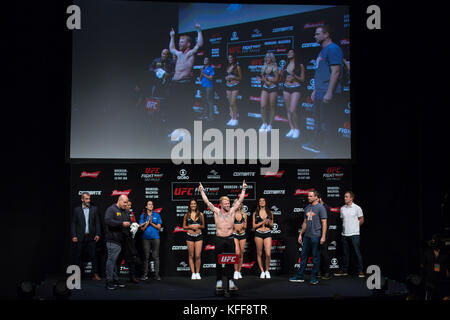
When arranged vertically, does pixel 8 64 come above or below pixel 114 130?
above

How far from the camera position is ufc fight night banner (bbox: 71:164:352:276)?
10.1 metres

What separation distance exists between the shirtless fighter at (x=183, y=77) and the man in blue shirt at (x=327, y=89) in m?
2.41

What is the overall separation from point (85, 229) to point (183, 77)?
11.3 ft

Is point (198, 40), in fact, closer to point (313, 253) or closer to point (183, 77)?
point (183, 77)

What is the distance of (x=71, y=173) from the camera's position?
32.7ft

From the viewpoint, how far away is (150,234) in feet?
31.6

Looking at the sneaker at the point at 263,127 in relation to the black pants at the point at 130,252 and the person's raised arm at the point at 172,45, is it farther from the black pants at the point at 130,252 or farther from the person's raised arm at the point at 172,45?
the black pants at the point at 130,252

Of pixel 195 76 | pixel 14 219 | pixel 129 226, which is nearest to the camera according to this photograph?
pixel 129 226

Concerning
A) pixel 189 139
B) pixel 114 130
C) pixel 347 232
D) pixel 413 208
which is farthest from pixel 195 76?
pixel 413 208

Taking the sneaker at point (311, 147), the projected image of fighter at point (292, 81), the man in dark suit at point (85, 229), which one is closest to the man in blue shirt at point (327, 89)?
the sneaker at point (311, 147)

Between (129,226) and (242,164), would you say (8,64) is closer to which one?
(129,226)

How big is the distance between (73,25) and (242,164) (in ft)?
13.8
